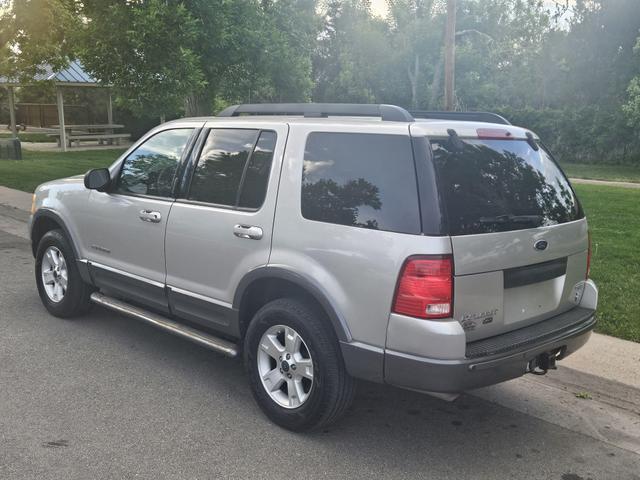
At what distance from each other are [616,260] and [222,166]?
5386mm

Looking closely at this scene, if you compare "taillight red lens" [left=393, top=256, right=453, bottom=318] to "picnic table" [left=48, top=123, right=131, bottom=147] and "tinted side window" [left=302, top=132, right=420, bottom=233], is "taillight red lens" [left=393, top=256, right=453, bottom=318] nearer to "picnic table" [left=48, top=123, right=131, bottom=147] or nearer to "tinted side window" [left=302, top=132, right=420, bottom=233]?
"tinted side window" [left=302, top=132, right=420, bottom=233]

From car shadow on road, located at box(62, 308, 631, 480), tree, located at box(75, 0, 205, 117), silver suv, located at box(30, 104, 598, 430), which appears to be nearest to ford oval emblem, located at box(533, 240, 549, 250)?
silver suv, located at box(30, 104, 598, 430)

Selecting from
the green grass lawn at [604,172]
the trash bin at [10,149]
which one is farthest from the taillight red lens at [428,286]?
the trash bin at [10,149]

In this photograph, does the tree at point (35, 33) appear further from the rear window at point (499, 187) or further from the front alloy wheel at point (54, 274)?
the rear window at point (499, 187)

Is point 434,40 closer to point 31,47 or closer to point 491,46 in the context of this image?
point 491,46

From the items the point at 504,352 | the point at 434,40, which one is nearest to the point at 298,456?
the point at 504,352

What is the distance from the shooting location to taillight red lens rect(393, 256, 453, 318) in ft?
10.3

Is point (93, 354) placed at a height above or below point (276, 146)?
below

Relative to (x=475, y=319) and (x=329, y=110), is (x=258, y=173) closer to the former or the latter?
(x=329, y=110)

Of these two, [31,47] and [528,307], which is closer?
[528,307]

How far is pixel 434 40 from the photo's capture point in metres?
44.7

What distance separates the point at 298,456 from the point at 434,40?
4448 centimetres

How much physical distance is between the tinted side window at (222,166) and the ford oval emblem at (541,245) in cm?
→ 182

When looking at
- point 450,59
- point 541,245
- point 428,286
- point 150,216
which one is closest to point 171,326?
point 150,216
